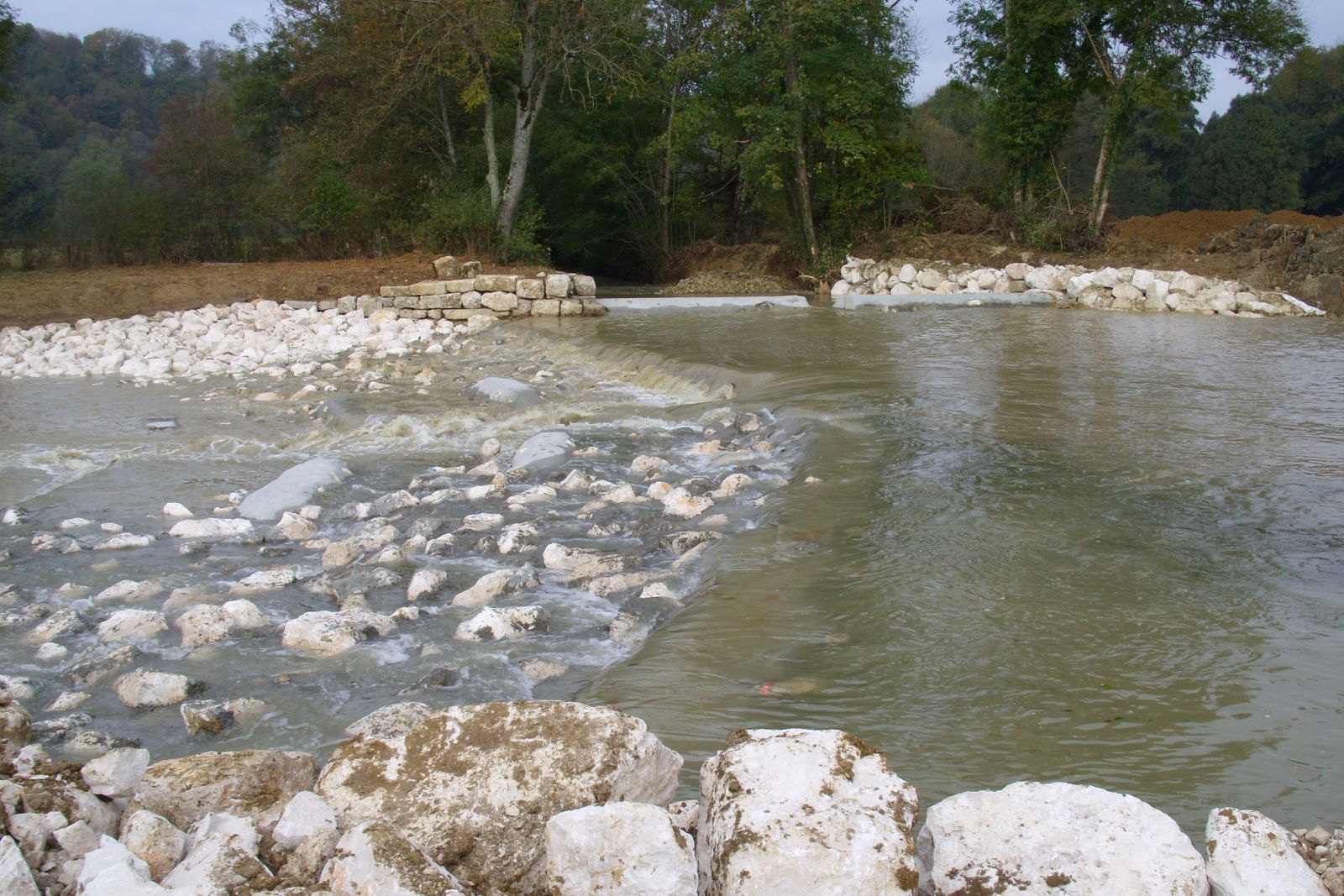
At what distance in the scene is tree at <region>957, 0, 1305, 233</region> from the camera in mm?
18297

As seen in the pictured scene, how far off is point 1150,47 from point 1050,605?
738 inches

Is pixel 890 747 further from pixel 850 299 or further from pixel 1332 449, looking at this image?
pixel 850 299

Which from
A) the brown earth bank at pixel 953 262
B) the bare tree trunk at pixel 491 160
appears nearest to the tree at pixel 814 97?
the brown earth bank at pixel 953 262

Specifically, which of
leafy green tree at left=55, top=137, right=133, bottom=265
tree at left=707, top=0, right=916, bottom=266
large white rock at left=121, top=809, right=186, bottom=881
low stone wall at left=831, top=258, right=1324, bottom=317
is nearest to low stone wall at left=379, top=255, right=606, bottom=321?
low stone wall at left=831, top=258, right=1324, bottom=317

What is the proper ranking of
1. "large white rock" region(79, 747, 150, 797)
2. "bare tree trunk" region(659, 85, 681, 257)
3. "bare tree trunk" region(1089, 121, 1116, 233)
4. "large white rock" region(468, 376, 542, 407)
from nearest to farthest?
"large white rock" region(79, 747, 150, 797)
"large white rock" region(468, 376, 542, 407)
"bare tree trunk" region(1089, 121, 1116, 233)
"bare tree trunk" region(659, 85, 681, 257)

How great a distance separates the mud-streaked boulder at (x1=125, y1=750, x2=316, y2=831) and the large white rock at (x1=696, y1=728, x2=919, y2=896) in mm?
934

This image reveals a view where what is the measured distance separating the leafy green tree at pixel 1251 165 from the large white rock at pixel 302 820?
1328 inches

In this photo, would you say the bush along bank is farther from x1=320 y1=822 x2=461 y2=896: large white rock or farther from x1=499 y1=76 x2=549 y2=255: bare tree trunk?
x1=499 y1=76 x2=549 y2=255: bare tree trunk

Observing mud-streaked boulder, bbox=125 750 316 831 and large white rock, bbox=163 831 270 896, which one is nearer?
large white rock, bbox=163 831 270 896

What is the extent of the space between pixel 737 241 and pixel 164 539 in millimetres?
20981

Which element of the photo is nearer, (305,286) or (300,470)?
(300,470)

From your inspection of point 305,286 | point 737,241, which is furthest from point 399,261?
point 737,241

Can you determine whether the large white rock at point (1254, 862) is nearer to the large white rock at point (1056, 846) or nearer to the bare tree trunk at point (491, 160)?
the large white rock at point (1056, 846)

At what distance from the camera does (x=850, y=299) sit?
686 inches
